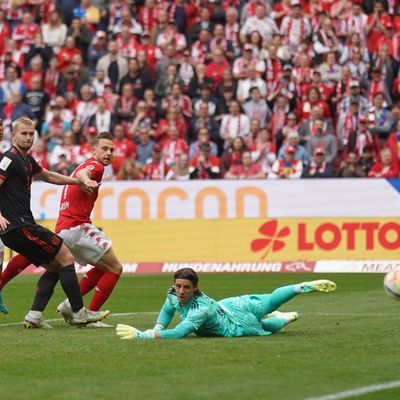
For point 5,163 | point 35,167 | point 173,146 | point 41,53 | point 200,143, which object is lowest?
point 173,146

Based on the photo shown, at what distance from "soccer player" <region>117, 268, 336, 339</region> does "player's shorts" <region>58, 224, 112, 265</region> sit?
1887 millimetres

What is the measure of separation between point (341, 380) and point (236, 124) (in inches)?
726

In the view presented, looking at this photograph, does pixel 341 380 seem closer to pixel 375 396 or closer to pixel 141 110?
pixel 375 396

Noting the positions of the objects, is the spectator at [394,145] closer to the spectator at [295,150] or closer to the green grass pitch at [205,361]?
the spectator at [295,150]

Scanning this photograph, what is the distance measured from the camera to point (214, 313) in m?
11.1

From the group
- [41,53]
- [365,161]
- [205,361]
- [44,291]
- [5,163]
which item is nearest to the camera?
[205,361]

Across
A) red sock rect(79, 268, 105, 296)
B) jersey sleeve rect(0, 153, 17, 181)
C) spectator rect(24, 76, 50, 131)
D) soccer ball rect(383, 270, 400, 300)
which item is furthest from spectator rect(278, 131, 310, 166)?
soccer ball rect(383, 270, 400, 300)

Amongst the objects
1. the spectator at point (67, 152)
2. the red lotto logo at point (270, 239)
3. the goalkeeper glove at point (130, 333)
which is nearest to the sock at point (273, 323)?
the goalkeeper glove at point (130, 333)

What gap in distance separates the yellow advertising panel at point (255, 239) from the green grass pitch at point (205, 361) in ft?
28.4

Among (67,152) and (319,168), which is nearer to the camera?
(319,168)

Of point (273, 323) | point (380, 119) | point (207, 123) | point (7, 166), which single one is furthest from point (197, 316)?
point (207, 123)

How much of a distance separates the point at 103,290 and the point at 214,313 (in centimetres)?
229

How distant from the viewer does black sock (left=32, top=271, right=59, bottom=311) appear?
12.5 metres

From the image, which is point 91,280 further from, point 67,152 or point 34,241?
point 67,152
